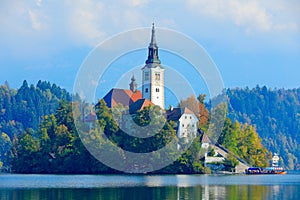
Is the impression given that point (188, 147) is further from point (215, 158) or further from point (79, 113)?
point (79, 113)

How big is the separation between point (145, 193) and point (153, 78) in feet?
197

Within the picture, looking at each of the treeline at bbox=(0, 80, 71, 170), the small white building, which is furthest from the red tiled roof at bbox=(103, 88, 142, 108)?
the treeline at bbox=(0, 80, 71, 170)

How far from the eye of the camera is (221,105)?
308 feet

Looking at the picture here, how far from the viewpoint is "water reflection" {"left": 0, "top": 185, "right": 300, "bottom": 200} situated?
41.7m

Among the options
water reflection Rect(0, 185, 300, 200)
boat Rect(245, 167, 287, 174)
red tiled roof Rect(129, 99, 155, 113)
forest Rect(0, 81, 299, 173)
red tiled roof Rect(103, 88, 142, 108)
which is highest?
red tiled roof Rect(103, 88, 142, 108)

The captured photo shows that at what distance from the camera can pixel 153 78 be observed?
342ft

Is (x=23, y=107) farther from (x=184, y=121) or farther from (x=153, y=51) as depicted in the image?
(x=184, y=121)

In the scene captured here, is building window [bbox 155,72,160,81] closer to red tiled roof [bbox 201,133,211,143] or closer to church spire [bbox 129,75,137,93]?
church spire [bbox 129,75,137,93]

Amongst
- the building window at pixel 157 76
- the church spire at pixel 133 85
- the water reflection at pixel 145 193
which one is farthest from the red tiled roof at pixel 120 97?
the water reflection at pixel 145 193

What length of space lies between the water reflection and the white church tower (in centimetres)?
5447

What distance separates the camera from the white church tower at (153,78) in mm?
103438

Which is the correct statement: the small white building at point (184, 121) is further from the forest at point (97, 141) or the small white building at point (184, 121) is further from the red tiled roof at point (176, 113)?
the forest at point (97, 141)

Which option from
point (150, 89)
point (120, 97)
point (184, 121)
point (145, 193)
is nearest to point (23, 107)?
point (120, 97)

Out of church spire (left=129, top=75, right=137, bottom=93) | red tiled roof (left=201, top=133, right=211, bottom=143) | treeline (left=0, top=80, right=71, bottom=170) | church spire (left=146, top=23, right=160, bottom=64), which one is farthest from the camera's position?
treeline (left=0, top=80, right=71, bottom=170)
